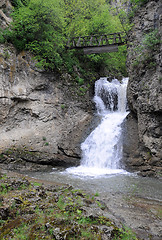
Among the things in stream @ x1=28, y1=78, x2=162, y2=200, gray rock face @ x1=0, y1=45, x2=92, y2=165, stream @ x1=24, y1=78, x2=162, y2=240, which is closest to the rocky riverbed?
stream @ x1=24, y1=78, x2=162, y2=240

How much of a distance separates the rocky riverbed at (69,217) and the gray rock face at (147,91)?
581cm

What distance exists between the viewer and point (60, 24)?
1756cm

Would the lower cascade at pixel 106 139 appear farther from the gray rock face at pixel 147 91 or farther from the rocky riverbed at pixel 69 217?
the rocky riverbed at pixel 69 217

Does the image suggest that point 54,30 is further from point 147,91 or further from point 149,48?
point 147,91

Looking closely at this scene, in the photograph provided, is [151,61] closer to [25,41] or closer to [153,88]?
[153,88]

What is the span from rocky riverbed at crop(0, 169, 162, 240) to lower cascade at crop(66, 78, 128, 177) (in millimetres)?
5110

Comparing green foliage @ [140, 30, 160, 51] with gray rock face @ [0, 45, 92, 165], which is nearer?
green foliage @ [140, 30, 160, 51]

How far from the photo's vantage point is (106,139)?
14102 millimetres

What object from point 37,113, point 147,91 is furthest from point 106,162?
point 37,113

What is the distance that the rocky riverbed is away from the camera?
3475 millimetres

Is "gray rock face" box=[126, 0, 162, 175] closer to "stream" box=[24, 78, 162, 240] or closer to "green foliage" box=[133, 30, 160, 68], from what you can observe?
"green foliage" box=[133, 30, 160, 68]

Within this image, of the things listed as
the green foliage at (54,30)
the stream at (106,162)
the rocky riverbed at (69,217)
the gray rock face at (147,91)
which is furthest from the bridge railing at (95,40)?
the rocky riverbed at (69,217)

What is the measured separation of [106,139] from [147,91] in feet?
15.3

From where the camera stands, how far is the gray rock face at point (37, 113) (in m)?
13.1
